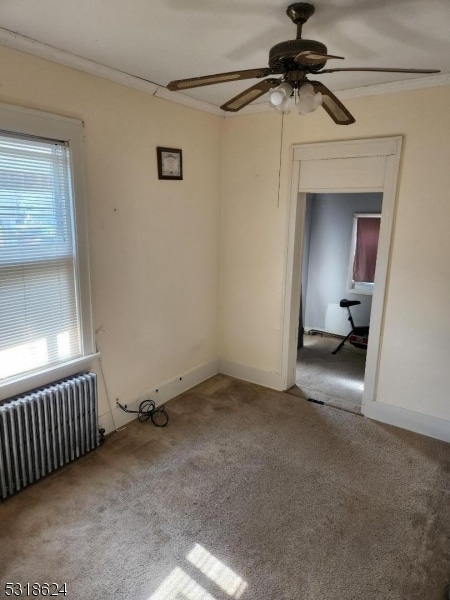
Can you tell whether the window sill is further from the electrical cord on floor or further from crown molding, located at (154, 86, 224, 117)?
crown molding, located at (154, 86, 224, 117)

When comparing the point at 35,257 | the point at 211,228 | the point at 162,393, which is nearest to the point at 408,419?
the point at 162,393

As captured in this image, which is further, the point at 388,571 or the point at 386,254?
the point at 386,254

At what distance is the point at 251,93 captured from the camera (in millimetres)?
1811

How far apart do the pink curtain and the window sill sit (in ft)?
12.1

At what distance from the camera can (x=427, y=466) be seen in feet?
8.93

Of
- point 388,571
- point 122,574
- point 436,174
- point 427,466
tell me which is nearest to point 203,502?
point 122,574

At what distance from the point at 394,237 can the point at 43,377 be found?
2696mm

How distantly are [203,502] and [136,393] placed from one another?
1.18 m

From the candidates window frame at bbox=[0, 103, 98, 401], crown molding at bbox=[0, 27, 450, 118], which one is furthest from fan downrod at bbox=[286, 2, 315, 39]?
window frame at bbox=[0, 103, 98, 401]

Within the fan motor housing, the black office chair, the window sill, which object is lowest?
the black office chair

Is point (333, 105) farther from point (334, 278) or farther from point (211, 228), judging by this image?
point (334, 278)

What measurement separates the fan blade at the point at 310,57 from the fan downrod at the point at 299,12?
0.30 meters

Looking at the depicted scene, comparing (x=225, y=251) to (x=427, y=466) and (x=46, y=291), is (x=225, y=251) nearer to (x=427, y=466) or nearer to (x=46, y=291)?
(x=46, y=291)

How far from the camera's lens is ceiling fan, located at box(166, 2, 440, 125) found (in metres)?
1.57
